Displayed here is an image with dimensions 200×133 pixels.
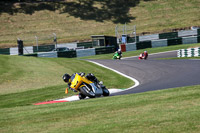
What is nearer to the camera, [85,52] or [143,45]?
[85,52]

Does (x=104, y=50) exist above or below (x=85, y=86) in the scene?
above

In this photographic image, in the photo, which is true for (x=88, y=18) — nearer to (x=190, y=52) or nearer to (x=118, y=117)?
(x=190, y=52)

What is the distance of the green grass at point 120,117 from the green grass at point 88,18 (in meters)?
41.5

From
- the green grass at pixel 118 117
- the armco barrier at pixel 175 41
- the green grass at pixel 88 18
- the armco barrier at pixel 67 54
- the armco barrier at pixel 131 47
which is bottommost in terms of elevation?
the green grass at pixel 118 117

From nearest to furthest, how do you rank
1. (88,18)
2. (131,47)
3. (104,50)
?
(104,50) → (131,47) → (88,18)

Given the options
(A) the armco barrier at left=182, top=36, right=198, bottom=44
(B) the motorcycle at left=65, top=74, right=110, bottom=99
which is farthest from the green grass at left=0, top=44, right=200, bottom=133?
(A) the armco barrier at left=182, top=36, right=198, bottom=44

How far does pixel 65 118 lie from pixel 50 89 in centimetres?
795

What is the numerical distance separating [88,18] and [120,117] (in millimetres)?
51390

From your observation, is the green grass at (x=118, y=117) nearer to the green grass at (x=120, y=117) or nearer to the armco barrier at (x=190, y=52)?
the green grass at (x=120, y=117)

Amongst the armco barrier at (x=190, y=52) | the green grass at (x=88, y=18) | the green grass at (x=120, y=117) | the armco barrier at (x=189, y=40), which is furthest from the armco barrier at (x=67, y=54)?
the green grass at (x=120, y=117)

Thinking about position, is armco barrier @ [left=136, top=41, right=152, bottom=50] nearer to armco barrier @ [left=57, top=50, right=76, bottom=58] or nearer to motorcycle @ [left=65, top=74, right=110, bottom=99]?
armco barrier @ [left=57, top=50, right=76, bottom=58]

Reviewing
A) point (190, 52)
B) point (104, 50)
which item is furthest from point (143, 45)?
point (190, 52)

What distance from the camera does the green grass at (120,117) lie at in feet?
22.6

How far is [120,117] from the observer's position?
7.82m
